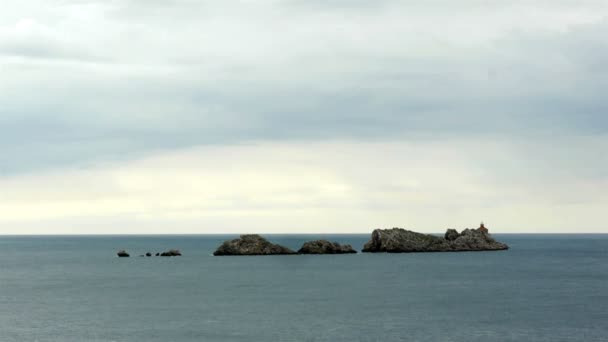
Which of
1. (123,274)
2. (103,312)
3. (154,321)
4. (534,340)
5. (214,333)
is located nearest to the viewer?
(534,340)

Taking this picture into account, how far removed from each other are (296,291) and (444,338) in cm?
5065

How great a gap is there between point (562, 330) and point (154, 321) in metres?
49.5

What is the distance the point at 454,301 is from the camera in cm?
11100

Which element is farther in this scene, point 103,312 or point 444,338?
point 103,312

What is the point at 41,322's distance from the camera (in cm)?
9262

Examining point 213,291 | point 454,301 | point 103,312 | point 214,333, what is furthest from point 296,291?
point 214,333

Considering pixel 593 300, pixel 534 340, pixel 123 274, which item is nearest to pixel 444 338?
pixel 534 340

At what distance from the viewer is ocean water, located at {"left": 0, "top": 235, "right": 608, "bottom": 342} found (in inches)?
3250

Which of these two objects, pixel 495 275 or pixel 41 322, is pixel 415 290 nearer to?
pixel 495 275

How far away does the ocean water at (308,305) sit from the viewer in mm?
82562

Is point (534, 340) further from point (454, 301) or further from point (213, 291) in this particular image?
point (213, 291)

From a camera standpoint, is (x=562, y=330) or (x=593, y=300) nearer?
(x=562, y=330)

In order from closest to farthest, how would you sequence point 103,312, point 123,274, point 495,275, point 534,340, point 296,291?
point 534,340 < point 103,312 < point 296,291 < point 495,275 < point 123,274

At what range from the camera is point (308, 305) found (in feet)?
349
